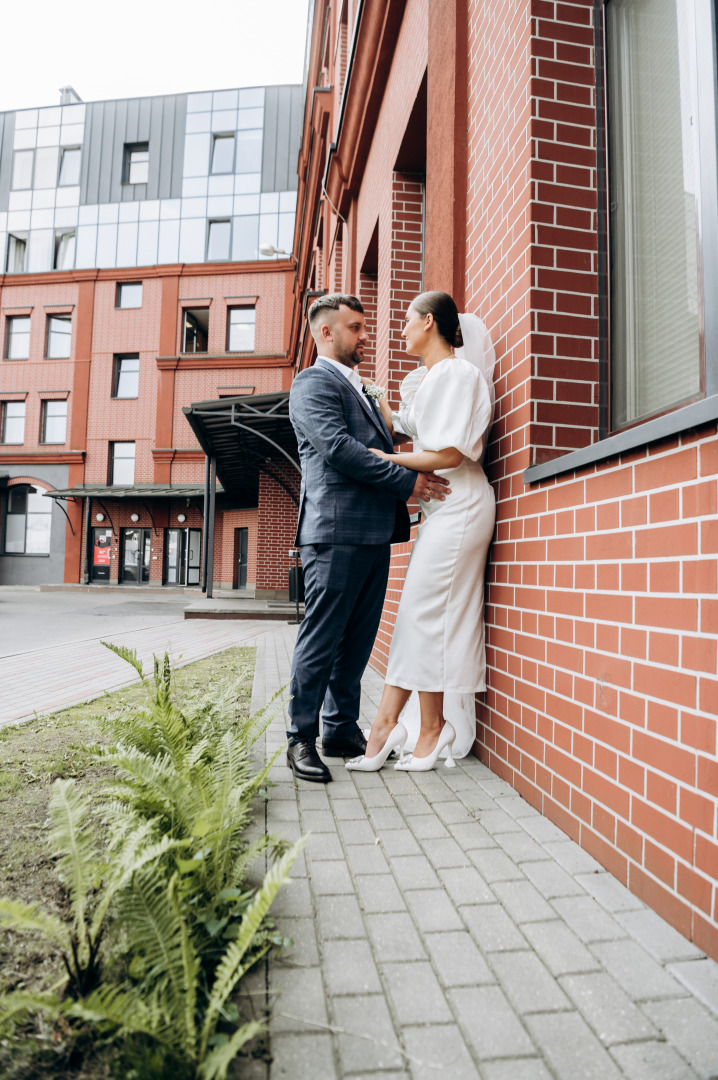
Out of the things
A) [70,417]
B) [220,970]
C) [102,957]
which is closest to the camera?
[220,970]

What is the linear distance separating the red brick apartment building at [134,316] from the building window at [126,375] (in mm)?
53

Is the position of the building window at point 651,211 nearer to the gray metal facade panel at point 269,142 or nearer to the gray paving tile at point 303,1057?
the gray paving tile at point 303,1057

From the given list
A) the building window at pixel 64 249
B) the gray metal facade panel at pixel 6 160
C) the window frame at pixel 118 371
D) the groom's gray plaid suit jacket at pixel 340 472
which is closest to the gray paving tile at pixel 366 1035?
the groom's gray plaid suit jacket at pixel 340 472

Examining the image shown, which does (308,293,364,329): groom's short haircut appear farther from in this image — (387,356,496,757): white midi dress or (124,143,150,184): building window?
(124,143,150,184): building window

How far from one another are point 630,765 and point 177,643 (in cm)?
694

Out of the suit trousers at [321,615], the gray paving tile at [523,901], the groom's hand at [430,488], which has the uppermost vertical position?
the groom's hand at [430,488]

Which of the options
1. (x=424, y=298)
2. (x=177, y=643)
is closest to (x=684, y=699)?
(x=424, y=298)

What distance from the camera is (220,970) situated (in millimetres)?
1245

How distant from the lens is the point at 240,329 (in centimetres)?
2547

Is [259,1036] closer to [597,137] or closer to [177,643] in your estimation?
[597,137]

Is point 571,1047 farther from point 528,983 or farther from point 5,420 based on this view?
point 5,420

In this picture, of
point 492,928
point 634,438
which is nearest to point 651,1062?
point 492,928

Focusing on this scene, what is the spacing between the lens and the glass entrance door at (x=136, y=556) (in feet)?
81.7

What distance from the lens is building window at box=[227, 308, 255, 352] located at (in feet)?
83.2
